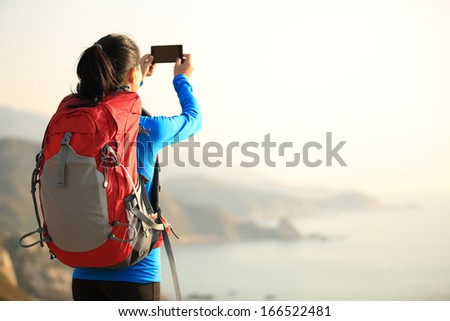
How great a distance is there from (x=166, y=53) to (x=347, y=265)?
4.13m

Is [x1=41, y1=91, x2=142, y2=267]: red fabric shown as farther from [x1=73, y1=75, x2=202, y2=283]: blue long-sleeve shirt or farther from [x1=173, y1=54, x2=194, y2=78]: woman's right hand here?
[x1=173, y1=54, x2=194, y2=78]: woman's right hand

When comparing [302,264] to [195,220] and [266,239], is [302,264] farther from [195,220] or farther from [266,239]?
[195,220]

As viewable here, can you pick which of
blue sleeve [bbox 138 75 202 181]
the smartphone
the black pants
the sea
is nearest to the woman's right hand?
the smartphone

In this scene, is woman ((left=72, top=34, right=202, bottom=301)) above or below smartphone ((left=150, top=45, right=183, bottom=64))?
below

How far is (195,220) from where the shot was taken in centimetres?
546

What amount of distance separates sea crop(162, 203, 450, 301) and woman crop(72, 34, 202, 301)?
118 inches

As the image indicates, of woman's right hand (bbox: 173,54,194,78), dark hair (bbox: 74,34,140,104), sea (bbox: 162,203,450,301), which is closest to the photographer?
dark hair (bbox: 74,34,140,104)

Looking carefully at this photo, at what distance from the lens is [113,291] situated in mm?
1401

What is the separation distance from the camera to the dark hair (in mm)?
1318

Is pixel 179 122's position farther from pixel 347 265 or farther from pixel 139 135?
pixel 347 265

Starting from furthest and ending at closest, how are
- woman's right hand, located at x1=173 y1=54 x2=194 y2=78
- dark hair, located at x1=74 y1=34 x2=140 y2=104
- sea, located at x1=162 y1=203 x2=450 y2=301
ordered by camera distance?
sea, located at x1=162 y1=203 x2=450 y2=301, woman's right hand, located at x1=173 y1=54 x2=194 y2=78, dark hair, located at x1=74 y1=34 x2=140 y2=104

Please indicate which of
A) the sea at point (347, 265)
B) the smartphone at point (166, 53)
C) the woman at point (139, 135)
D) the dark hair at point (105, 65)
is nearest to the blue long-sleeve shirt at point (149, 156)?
the woman at point (139, 135)

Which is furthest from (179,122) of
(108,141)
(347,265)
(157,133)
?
(347,265)

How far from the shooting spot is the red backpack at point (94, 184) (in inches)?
52.1
